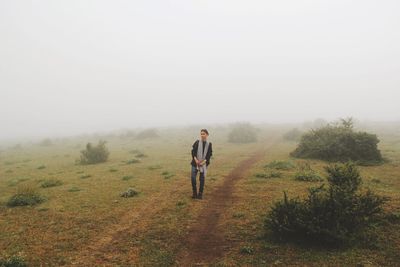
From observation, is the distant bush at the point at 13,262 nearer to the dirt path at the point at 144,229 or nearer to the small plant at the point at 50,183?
the dirt path at the point at 144,229

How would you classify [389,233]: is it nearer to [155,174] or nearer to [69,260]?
[69,260]

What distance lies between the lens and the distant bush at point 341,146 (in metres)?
23.7

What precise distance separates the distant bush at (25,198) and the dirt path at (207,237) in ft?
26.0

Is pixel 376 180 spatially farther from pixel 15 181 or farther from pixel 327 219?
pixel 15 181

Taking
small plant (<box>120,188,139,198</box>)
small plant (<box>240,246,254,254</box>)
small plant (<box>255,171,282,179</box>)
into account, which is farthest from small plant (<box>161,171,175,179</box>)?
small plant (<box>240,246,254,254</box>)

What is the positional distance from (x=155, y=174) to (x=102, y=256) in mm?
13252

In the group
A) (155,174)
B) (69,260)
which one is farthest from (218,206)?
(155,174)

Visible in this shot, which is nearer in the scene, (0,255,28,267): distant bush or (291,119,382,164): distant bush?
(0,255,28,267): distant bush

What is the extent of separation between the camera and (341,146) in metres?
24.5

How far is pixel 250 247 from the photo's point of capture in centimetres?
920

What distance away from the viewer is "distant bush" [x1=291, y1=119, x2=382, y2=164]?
23703 mm

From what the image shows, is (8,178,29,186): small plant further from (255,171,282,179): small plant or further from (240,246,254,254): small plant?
(240,246,254,254): small plant

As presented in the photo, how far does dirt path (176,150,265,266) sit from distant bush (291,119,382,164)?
12042 mm

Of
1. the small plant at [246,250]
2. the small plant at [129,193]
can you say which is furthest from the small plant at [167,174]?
the small plant at [246,250]
